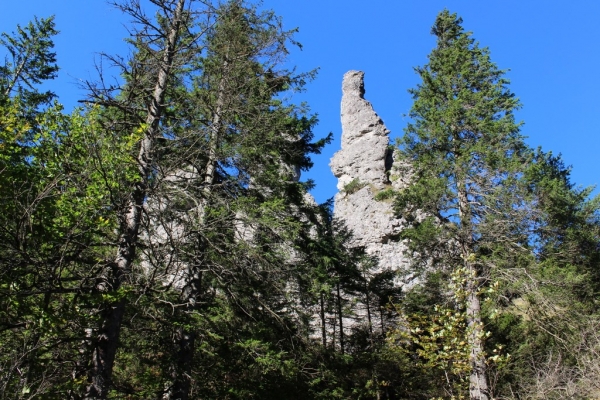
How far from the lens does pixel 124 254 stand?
5.93 m

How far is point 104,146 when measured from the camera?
5340mm

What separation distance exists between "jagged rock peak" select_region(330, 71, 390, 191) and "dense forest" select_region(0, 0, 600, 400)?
3650cm

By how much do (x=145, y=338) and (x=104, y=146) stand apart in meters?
3.77

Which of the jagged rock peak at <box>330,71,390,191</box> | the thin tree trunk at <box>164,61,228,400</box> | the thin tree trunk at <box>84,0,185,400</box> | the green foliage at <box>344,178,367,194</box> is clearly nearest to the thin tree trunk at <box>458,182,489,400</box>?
the thin tree trunk at <box>164,61,228,400</box>

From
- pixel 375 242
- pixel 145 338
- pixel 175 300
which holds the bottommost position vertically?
pixel 145 338

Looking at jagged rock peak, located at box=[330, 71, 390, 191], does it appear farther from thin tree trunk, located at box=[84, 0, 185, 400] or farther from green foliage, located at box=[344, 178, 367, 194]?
thin tree trunk, located at box=[84, 0, 185, 400]

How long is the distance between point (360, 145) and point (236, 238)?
4929 centimetres

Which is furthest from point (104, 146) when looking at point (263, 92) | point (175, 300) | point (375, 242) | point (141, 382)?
point (375, 242)

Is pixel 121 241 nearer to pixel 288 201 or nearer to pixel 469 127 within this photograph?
pixel 288 201

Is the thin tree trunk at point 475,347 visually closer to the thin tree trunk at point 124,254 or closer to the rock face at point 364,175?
Result: the thin tree trunk at point 124,254

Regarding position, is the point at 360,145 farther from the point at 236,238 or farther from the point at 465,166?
the point at 236,238

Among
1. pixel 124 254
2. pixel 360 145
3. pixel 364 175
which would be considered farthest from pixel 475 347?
pixel 360 145

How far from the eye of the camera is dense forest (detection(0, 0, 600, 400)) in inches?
197

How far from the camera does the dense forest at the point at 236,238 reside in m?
5.00
